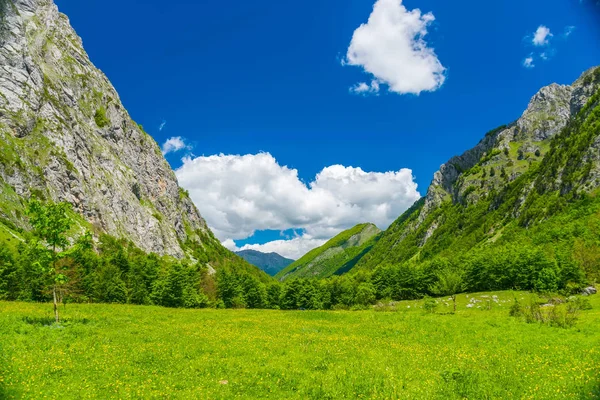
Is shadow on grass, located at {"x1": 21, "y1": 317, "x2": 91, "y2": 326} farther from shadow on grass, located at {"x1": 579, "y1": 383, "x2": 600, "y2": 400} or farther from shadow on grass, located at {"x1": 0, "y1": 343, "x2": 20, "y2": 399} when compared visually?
shadow on grass, located at {"x1": 579, "y1": 383, "x2": 600, "y2": 400}

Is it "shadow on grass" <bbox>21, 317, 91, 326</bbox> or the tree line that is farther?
the tree line

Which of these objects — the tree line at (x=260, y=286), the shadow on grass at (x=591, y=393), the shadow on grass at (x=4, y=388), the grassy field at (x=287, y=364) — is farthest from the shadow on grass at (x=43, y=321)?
the shadow on grass at (x=591, y=393)

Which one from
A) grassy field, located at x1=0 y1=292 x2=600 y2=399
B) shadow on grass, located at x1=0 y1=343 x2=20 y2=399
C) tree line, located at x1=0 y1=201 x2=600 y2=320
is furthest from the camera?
tree line, located at x1=0 y1=201 x2=600 y2=320

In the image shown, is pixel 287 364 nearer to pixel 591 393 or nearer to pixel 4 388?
Answer: pixel 4 388

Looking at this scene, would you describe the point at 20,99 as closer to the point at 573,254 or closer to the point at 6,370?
the point at 6,370

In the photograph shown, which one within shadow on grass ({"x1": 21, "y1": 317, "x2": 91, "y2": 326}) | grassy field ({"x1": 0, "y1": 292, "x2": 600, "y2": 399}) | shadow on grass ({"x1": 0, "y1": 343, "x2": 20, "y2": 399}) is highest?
shadow on grass ({"x1": 21, "y1": 317, "x2": 91, "y2": 326})

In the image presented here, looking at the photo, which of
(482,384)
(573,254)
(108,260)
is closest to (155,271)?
(108,260)

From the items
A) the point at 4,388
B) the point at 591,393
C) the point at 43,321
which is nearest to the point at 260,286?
the point at 43,321

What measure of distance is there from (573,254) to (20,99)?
25153 centimetres

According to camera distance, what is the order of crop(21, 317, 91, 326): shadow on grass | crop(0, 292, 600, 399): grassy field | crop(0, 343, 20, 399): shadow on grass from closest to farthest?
crop(0, 343, 20, 399): shadow on grass, crop(0, 292, 600, 399): grassy field, crop(21, 317, 91, 326): shadow on grass

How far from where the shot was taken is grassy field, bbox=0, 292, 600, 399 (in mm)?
15617

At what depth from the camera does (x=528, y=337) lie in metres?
28.6

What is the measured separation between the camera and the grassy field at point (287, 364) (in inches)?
615

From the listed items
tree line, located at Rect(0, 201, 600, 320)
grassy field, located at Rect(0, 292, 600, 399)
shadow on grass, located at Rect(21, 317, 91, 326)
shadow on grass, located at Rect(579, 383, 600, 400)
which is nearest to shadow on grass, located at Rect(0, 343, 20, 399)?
grassy field, located at Rect(0, 292, 600, 399)
